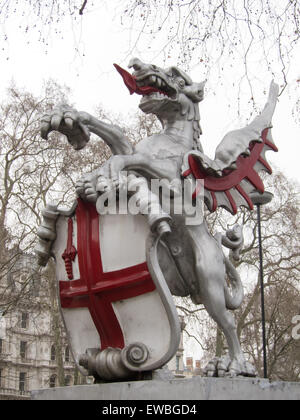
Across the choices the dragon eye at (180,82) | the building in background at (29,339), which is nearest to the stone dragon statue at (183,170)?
the dragon eye at (180,82)

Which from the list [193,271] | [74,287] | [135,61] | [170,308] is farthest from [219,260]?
[135,61]

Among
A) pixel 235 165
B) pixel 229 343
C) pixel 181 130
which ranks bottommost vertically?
pixel 229 343

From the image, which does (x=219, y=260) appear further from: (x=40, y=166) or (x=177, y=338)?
(x=40, y=166)

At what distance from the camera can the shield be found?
3.72 m

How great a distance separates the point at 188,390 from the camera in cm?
339

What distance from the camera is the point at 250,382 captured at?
3611mm

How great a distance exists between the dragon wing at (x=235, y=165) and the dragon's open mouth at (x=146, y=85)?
21.8 inches

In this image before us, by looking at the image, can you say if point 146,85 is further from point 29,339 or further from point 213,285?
point 29,339

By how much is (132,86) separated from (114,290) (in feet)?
4.81

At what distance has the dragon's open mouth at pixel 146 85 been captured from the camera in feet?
14.0

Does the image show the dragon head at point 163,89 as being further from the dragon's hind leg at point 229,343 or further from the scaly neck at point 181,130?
the dragon's hind leg at point 229,343

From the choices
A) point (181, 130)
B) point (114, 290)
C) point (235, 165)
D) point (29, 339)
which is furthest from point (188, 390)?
point (29, 339)
